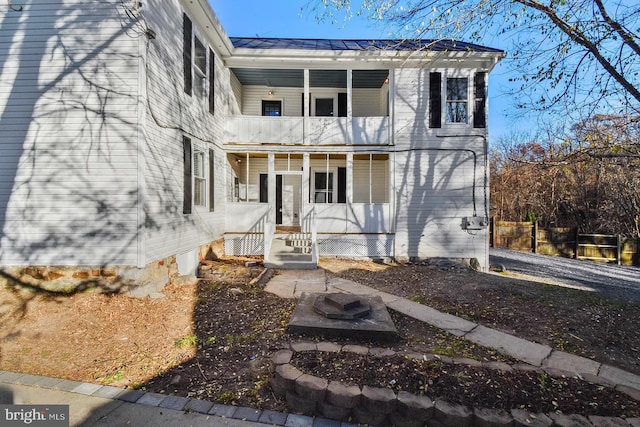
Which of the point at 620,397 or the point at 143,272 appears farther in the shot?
the point at 143,272

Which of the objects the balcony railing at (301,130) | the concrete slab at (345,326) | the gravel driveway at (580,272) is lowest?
the gravel driveway at (580,272)

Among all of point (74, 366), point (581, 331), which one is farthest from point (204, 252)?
point (581, 331)

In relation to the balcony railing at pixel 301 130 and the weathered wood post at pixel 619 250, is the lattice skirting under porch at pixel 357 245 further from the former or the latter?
the weathered wood post at pixel 619 250

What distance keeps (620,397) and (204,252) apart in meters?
7.61

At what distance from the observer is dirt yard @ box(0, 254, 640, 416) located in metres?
2.65

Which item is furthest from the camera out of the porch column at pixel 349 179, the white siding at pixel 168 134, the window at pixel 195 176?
the porch column at pixel 349 179

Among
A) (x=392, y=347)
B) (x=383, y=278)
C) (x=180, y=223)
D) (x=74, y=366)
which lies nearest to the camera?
(x=74, y=366)

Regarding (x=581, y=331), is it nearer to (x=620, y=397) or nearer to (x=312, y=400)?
(x=620, y=397)

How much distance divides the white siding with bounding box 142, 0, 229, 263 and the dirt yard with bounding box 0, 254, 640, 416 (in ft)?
3.89

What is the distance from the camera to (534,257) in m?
12.8

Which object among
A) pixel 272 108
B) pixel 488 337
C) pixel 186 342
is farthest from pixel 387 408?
pixel 272 108

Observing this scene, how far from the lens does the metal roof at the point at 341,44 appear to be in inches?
350

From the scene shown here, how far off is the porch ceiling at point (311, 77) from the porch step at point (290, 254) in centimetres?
539

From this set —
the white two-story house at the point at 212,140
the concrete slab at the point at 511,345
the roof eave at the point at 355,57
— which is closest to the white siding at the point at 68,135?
the white two-story house at the point at 212,140
